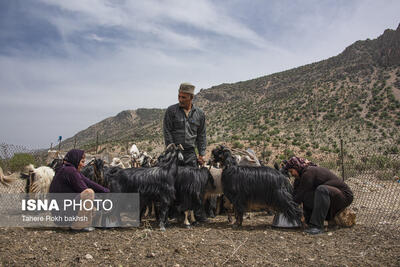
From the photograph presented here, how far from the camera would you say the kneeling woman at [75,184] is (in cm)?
431

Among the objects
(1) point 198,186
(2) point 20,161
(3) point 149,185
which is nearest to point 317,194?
(1) point 198,186

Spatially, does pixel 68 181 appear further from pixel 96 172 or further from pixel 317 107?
pixel 317 107

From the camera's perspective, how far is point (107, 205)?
4.70 m

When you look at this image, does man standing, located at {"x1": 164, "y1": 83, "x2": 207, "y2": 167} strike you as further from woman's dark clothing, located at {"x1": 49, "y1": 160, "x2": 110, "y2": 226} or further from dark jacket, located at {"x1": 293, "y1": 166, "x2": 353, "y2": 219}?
dark jacket, located at {"x1": 293, "y1": 166, "x2": 353, "y2": 219}

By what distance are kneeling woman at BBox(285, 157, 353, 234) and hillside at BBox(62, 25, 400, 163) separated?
1962cm

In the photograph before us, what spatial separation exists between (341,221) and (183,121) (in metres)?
3.14

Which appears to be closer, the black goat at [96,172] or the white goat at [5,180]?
the white goat at [5,180]

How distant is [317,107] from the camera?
41.6 m

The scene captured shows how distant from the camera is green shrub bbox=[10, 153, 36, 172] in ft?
28.9

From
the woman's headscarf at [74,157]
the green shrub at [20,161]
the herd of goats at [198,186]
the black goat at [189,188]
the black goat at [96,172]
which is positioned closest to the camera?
the woman's headscarf at [74,157]

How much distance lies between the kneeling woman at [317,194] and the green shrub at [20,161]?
7.63m

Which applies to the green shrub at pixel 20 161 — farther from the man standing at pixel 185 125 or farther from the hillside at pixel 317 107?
the hillside at pixel 317 107

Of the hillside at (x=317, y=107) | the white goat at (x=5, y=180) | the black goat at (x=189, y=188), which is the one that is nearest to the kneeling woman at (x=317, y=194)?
the black goat at (x=189, y=188)

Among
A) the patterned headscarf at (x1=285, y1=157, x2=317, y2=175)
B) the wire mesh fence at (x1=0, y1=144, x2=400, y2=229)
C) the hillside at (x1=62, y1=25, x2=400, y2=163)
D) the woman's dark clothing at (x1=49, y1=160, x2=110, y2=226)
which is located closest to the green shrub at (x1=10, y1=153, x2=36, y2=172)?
the wire mesh fence at (x1=0, y1=144, x2=400, y2=229)
